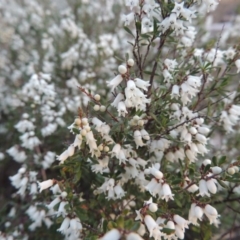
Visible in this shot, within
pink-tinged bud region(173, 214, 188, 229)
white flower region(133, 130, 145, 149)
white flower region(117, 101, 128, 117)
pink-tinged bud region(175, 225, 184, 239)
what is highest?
white flower region(117, 101, 128, 117)

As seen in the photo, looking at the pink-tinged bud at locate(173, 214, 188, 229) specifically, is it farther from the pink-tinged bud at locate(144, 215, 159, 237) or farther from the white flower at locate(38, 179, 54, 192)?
the white flower at locate(38, 179, 54, 192)

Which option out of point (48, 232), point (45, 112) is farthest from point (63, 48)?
point (48, 232)

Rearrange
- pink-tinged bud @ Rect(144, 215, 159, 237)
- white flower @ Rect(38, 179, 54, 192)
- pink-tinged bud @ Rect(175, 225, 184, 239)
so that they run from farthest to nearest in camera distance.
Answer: white flower @ Rect(38, 179, 54, 192)
pink-tinged bud @ Rect(175, 225, 184, 239)
pink-tinged bud @ Rect(144, 215, 159, 237)

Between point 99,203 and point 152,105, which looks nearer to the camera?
point 152,105

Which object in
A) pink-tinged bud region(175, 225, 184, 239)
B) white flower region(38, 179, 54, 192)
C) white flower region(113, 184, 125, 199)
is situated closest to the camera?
pink-tinged bud region(175, 225, 184, 239)

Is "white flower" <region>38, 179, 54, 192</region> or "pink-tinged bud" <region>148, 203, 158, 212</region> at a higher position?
"pink-tinged bud" <region>148, 203, 158, 212</region>

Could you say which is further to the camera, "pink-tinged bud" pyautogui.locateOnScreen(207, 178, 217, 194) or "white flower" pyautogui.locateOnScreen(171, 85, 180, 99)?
"white flower" pyautogui.locateOnScreen(171, 85, 180, 99)

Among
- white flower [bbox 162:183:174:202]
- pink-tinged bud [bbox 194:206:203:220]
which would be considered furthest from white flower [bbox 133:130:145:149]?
pink-tinged bud [bbox 194:206:203:220]

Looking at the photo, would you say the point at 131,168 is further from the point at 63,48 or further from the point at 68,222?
the point at 63,48

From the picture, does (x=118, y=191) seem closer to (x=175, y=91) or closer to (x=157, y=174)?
(x=157, y=174)

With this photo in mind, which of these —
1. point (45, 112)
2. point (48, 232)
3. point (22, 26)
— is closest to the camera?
point (48, 232)

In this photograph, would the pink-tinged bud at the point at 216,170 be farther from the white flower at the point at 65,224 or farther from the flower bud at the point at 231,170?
the white flower at the point at 65,224
